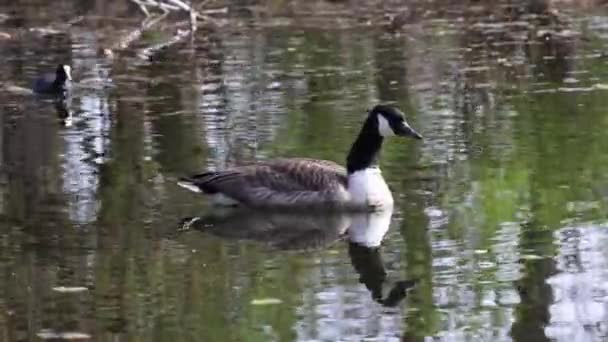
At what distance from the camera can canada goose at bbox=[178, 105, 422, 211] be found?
41.2 ft

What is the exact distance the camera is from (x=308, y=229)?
12188mm

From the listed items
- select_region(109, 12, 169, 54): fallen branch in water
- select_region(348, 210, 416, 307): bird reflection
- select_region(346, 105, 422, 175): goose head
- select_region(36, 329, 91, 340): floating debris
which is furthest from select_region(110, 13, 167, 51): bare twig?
→ select_region(36, 329, 91, 340): floating debris

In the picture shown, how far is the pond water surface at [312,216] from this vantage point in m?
9.48

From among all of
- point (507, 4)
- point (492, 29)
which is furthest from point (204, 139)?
point (507, 4)

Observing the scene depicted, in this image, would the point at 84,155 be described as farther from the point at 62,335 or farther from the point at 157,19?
the point at 157,19

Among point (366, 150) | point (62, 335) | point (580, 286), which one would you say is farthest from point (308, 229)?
point (62, 335)

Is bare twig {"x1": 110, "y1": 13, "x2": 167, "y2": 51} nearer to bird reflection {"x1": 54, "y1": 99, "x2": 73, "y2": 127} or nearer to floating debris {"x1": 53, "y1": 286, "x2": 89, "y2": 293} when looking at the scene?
bird reflection {"x1": 54, "y1": 99, "x2": 73, "y2": 127}

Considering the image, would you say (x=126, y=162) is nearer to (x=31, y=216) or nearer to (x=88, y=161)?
(x=88, y=161)

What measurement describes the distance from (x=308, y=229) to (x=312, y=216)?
0.42 metres

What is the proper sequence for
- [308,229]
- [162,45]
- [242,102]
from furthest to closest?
1. [162,45]
2. [242,102]
3. [308,229]

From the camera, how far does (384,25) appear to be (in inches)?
1072

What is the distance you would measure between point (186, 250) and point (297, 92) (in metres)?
7.99

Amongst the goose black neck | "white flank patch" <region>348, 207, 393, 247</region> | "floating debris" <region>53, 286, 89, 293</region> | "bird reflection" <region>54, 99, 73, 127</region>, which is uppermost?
the goose black neck

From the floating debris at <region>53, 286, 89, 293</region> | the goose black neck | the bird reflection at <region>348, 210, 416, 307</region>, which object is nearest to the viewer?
the bird reflection at <region>348, 210, 416, 307</region>
